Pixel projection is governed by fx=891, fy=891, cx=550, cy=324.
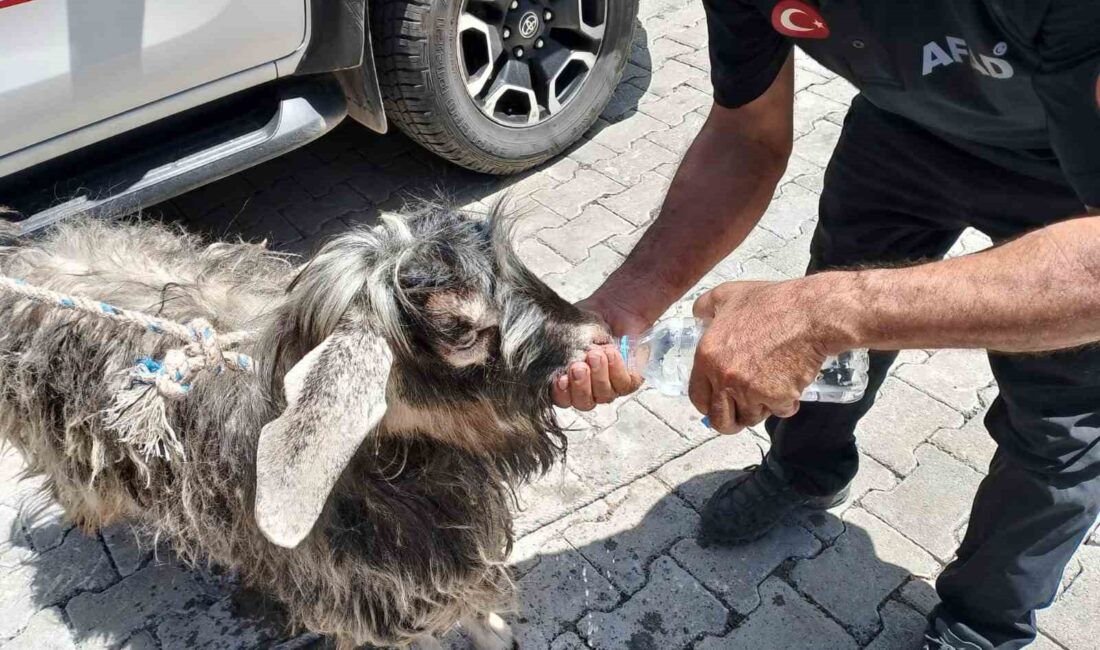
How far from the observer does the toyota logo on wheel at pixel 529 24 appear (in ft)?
15.8

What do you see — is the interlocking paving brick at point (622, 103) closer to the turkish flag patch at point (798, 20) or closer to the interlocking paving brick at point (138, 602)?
the turkish flag patch at point (798, 20)

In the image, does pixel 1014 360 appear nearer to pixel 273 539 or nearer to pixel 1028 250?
pixel 1028 250

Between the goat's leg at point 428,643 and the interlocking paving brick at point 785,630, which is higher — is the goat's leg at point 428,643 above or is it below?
below

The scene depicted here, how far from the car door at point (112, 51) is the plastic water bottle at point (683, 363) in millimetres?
2186

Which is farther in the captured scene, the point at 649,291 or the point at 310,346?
the point at 649,291

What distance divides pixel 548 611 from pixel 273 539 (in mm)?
1507

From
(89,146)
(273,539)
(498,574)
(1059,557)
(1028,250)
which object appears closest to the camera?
(1028,250)

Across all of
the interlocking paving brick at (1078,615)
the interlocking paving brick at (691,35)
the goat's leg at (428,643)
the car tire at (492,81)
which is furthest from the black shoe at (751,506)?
the interlocking paving brick at (691,35)

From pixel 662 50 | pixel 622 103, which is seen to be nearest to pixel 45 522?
pixel 622 103

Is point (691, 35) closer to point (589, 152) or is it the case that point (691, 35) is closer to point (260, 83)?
point (589, 152)

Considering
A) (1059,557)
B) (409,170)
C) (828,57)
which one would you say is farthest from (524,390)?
(409,170)

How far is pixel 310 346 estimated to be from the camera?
7.63ft

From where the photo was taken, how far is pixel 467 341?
235cm

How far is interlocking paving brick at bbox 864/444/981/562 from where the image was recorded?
11.2 ft
